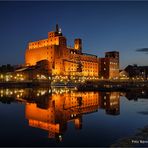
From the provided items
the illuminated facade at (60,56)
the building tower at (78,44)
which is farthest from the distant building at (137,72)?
the building tower at (78,44)

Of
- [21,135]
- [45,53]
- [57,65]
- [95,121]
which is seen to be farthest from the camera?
[45,53]

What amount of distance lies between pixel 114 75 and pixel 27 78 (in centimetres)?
6743

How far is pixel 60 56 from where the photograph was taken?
108 m

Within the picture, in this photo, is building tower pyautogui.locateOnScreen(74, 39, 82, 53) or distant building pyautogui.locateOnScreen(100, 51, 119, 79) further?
distant building pyautogui.locateOnScreen(100, 51, 119, 79)

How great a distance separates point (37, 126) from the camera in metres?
16.7

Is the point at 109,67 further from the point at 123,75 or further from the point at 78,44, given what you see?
the point at 78,44

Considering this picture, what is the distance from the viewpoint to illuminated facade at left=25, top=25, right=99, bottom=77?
105000 mm

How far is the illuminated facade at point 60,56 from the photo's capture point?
10500cm

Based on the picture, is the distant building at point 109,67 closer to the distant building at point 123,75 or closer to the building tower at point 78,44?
the distant building at point 123,75

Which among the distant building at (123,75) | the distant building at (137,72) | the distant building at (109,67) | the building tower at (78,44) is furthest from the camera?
the distant building at (137,72)

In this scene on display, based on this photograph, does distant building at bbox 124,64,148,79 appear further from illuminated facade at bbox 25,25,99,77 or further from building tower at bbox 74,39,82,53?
building tower at bbox 74,39,82,53

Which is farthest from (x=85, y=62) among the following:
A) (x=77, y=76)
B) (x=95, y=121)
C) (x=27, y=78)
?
(x=95, y=121)

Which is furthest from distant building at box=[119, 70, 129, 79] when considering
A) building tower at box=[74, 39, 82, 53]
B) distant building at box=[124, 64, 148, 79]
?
building tower at box=[74, 39, 82, 53]

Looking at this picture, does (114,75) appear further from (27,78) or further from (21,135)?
(21,135)
